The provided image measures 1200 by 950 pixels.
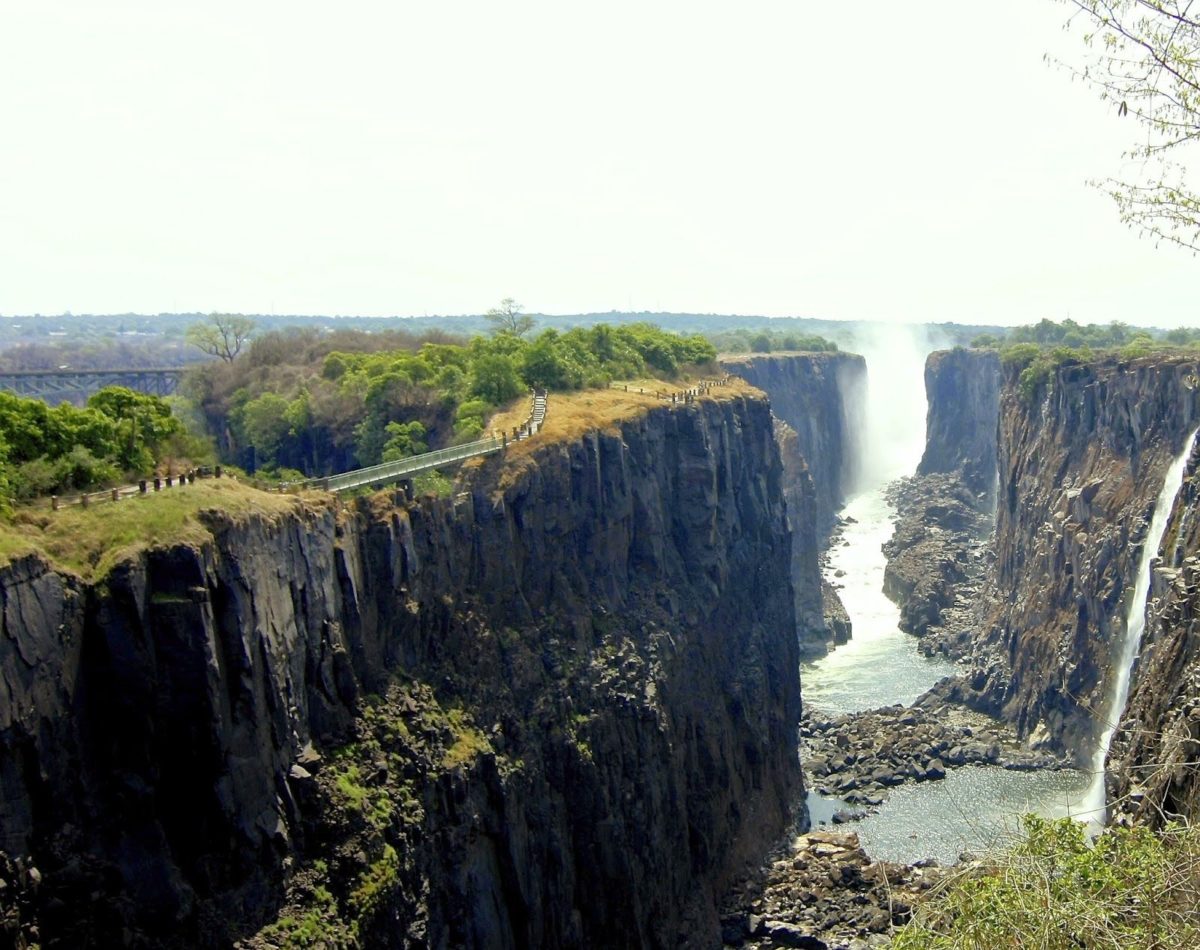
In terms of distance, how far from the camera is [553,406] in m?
68.8

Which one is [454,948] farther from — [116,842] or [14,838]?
[14,838]

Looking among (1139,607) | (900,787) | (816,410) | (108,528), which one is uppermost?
(108,528)

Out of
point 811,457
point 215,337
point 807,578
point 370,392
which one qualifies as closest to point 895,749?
point 807,578

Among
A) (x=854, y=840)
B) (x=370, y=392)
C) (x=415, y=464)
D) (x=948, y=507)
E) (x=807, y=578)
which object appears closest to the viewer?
(x=415, y=464)

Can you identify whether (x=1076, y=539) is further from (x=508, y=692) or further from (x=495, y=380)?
(x=508, y=692)

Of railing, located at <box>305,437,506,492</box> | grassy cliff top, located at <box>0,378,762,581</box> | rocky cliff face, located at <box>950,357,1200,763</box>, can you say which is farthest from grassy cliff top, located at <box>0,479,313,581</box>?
rocky cliff face, located at <box>950,357,1200,763</box>

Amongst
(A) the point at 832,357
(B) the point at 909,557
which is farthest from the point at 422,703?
(A) the point at 832,357

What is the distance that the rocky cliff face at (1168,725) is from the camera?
24969 mm

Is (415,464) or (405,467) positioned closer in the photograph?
(405,467)

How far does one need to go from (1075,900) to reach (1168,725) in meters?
18.5

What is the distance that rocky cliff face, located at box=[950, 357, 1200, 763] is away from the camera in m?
81.6

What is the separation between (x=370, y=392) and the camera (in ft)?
218

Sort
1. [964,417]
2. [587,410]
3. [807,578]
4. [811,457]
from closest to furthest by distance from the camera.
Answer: [587,410]
[807,578]
[811,457]
[964,417]

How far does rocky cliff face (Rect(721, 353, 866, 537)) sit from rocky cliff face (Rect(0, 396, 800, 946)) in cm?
7719
